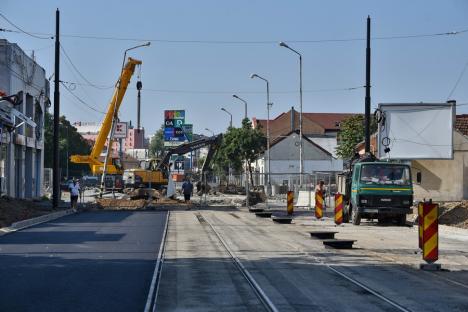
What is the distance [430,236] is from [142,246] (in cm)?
743

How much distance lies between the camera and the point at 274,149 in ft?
299

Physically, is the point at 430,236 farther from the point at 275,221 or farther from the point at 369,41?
the point at 369,41

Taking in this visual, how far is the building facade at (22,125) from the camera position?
126 feet

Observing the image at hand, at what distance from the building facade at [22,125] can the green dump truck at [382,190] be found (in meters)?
15.0

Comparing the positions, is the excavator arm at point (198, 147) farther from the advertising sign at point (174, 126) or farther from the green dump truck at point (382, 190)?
the green dump truck at point (382, 190)

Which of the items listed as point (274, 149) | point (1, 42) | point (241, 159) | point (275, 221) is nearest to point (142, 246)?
point (275, 221)

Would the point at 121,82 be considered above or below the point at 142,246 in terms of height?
above

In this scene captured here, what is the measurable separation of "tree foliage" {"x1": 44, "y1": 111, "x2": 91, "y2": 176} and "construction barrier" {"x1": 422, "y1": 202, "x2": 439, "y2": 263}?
87.7 m

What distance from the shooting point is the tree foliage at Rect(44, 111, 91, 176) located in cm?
9844

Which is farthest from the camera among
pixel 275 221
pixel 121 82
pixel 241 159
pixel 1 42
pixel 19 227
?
pixel 241 159

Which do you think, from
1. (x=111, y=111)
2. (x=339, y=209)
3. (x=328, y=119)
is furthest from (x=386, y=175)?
(x=328, y=119)

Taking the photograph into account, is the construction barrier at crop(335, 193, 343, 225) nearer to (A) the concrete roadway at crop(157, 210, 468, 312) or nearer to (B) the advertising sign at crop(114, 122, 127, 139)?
(A) the concrete roadway at crop(157, 210, 468, 312)

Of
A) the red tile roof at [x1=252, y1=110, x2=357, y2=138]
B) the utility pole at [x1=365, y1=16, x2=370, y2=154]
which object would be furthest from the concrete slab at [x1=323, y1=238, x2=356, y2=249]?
the red tile roof at [x1=252, y1=110, x2=357, y2=138]

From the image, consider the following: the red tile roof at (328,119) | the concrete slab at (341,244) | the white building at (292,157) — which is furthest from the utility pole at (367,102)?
the red tile roof at (328,119)
